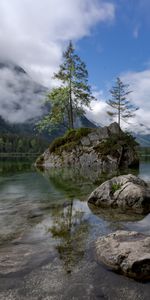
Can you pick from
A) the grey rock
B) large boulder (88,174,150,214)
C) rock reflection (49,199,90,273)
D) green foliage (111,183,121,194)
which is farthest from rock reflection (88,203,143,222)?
the grey rock

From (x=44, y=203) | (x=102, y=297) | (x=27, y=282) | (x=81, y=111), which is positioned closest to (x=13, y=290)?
(x=27, y=282)

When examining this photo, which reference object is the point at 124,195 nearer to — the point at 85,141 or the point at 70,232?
the point at 70,232

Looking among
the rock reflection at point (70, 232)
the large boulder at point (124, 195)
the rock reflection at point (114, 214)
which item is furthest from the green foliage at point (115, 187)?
the rock reflection at point (70, 232)

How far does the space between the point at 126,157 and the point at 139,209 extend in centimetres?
3086

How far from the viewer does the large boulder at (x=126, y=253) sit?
6.47m

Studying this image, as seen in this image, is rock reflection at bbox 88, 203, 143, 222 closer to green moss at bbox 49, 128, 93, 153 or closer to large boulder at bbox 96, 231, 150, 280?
large boulder at bbox 96, 231, 150, 280

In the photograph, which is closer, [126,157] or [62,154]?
[126,157]

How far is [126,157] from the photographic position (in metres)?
43.4

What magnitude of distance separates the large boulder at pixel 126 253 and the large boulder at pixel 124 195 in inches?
194

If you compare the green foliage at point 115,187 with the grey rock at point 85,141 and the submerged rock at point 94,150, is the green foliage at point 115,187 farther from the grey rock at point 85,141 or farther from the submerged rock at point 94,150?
the grey rock at point 85,141

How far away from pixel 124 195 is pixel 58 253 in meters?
6.77

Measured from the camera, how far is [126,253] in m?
6.97

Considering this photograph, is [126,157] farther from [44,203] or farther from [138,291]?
[138,291]

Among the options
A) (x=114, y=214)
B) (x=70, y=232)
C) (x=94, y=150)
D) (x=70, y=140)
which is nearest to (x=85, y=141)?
(x=94, y=150)
